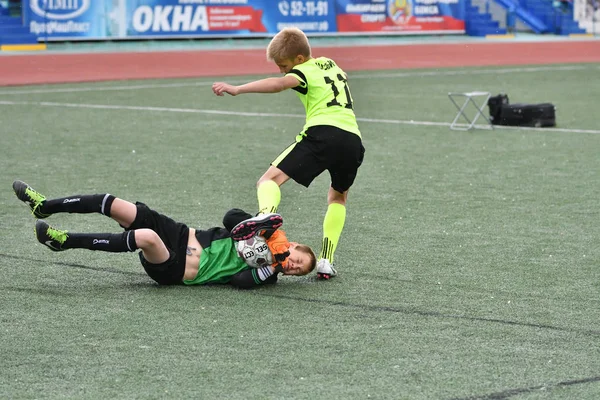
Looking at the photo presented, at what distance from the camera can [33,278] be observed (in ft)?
23.9

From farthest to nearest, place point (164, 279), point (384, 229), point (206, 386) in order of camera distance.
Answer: point (384, 229)
point (164, 279)
point (206, 386)

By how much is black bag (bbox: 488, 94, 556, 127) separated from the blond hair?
932 centimetres

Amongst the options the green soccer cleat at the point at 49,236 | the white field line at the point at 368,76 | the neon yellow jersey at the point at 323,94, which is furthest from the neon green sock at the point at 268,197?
the white field line at the point at 368,76

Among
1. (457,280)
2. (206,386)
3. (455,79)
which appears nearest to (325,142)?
(457,280)

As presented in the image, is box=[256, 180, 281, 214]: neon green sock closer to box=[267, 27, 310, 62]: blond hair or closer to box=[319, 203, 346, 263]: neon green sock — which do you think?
box=[319, 203, 346, 263]: neon green sock

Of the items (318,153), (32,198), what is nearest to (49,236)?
(32,198)

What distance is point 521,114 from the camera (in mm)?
16250

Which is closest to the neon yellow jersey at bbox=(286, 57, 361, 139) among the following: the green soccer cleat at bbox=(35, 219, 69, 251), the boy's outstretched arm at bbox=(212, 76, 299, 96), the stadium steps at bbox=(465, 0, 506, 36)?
the boy's outstretched arm at bbox=(212, 76, 299, 96)

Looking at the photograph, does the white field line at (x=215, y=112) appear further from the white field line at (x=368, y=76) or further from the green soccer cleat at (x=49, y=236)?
the green soccer cleat at (x=49, y=236)

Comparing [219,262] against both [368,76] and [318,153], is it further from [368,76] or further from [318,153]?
[368,76]

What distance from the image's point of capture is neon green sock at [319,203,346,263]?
24.7 feet

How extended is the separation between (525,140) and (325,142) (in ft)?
26.1

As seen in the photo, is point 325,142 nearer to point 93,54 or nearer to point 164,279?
point 164,279

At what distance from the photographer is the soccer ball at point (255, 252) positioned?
270 inches
